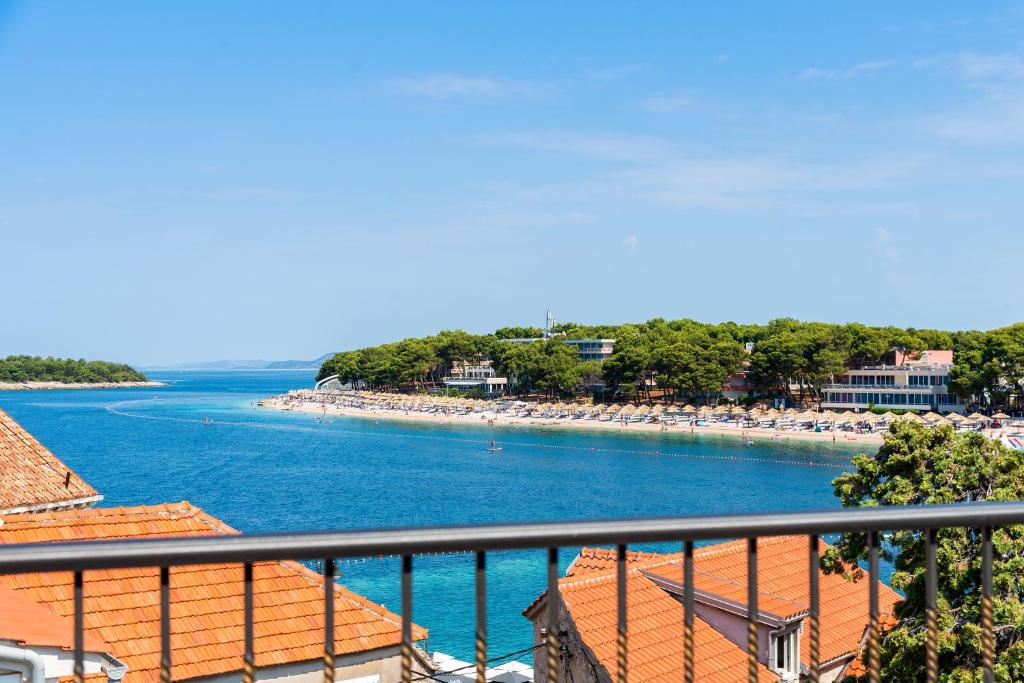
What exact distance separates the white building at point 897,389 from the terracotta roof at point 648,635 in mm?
73306

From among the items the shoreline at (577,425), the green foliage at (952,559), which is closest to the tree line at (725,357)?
the shoreline at (577,425)

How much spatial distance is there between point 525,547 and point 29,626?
381 centimetres

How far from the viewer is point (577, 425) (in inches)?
3452

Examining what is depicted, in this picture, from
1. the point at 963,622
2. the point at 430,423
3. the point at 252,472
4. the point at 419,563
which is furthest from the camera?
the point at 430,423

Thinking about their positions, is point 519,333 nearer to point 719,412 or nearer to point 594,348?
point 594,348

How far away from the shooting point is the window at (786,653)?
11.2 m

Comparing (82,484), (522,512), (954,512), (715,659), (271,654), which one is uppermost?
(954,512)

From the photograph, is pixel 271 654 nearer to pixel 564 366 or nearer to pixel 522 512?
pixel 522 512

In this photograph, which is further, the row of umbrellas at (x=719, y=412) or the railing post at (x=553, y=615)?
the row of umbrellas at (x=719, y=412)

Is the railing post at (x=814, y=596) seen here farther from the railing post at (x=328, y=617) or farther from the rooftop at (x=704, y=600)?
the rooftop at (x=704, y=600)

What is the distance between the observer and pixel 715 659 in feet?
33.2

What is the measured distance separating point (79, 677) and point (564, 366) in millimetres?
99671

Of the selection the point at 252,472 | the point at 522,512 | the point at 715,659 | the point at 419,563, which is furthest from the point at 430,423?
the point at 715,659

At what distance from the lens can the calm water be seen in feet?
92.7
